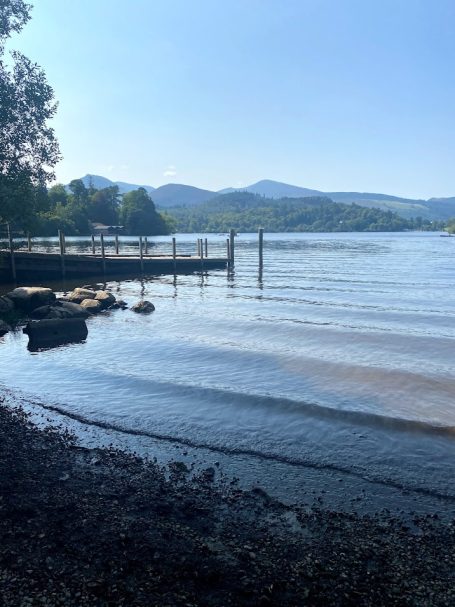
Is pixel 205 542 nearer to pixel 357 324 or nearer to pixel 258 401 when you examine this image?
pixel 258 401

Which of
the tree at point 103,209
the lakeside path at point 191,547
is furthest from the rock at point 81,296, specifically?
the tree at point 103,209

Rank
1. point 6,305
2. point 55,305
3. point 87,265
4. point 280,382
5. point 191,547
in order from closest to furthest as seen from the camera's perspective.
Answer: point 191,547, point 280,382, point 55,305, point 6,305, point 87,265

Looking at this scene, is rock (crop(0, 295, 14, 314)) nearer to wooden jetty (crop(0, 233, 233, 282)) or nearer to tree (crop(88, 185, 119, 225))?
wooden jetty (crop(0, 233, 233, 282))

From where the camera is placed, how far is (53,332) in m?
16.9

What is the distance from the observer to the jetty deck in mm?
35188

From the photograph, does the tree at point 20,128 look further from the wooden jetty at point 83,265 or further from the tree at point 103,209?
the tree at point 103,209

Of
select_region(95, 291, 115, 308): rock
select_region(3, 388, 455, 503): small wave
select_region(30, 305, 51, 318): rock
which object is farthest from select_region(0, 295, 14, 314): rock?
select_region(3, 388, 455, 503): small wave

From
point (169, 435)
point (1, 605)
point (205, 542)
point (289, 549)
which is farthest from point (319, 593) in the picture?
point (169, 435)

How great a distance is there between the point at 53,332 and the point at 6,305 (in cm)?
668

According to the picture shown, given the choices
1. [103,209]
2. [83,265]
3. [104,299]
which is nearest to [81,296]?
[104,299]

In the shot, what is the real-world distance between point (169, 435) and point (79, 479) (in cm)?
218

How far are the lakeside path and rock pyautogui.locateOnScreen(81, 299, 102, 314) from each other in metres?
16.1

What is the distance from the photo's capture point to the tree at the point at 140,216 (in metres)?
152

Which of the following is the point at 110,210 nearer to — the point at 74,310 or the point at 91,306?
the point at 91,306
